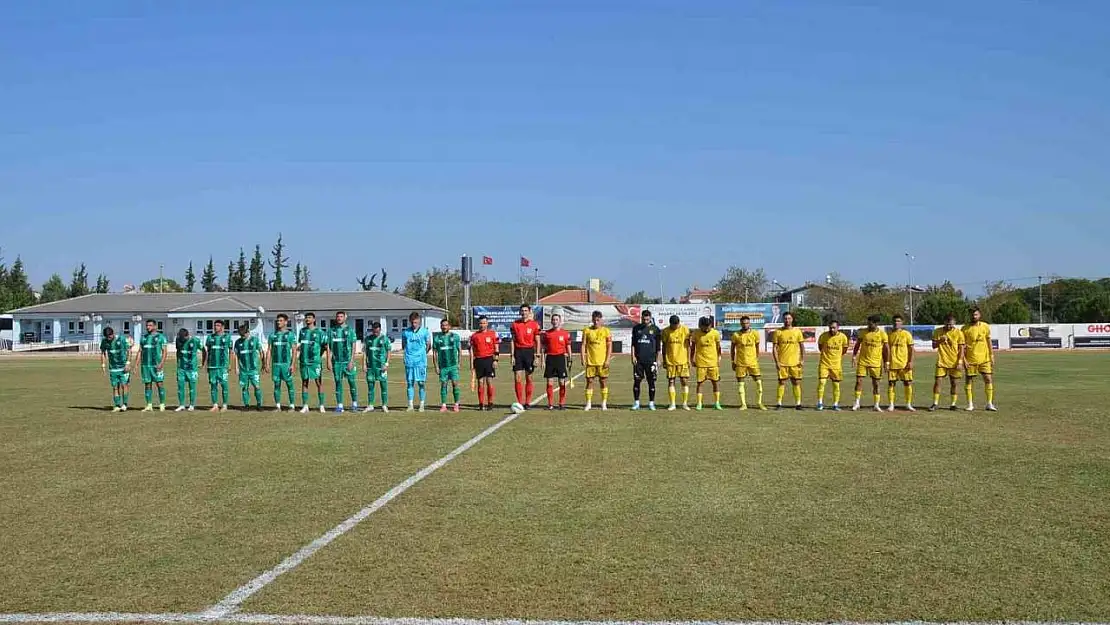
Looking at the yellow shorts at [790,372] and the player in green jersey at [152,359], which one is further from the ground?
the player in green jersey at [152,359]

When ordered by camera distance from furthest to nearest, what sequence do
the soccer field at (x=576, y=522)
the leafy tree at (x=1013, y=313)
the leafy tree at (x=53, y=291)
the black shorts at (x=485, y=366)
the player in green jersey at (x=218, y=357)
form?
the leafy tree at (x=53, y=291)
the leafy tree at (x=1013, y=313)
the player in green jersey at (x=218, y=357)
the black shorts at (x=485, y=366)
the soccer field at (x=576, y=522)

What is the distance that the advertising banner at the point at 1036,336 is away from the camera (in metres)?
62.8

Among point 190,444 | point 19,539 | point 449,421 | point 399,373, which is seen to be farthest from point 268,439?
point 399,373

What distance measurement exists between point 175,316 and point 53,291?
177 ft

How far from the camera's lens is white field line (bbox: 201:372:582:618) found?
17.7 ft

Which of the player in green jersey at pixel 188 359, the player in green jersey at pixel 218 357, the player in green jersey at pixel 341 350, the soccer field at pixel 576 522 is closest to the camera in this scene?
the soccer field at pixel 576 522

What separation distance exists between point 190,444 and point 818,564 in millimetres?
9431

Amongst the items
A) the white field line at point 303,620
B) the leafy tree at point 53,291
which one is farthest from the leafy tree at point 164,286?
the white field line at point 303,620

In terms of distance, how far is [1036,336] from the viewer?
63.2m

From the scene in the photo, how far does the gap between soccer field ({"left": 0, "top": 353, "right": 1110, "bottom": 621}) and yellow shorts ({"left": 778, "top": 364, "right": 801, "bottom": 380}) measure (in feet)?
12.8

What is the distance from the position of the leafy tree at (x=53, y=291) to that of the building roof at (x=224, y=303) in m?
38.8

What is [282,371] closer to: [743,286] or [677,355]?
[677,355]

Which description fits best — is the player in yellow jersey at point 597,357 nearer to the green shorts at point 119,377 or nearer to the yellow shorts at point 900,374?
the yellow shorts at point 900,374

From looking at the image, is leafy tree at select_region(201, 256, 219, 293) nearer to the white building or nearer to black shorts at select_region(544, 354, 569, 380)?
the white building
